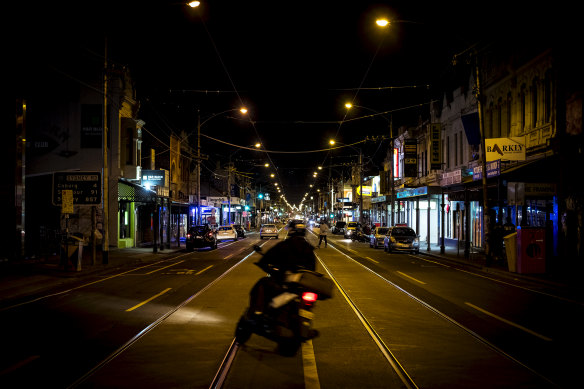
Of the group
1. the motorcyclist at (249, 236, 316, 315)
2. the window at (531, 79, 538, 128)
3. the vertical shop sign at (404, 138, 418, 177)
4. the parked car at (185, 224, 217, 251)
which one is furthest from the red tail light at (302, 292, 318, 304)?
the vertical shop sign at (404, 138, 418, 177)

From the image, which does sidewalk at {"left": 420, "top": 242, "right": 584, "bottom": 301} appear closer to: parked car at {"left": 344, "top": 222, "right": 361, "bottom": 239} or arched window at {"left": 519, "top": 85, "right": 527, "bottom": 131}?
arched window at {"left": 519, "top": 85, "right": 527, "bottom": 131}

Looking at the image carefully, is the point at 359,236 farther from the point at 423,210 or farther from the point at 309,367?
the point at 309,367

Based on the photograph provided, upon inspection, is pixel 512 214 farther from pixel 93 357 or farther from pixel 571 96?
pixel 93 357

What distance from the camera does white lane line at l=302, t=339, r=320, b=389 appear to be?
5823 millimetres

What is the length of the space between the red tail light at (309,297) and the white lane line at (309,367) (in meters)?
0.75

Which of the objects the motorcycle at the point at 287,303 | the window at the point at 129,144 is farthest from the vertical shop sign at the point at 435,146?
the motorcycle at the point at 287,303

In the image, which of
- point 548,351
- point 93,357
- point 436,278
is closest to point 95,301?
point 93,357

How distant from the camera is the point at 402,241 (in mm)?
31531

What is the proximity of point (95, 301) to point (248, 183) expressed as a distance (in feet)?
307

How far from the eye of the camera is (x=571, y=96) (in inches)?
826

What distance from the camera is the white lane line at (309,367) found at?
5.82 m

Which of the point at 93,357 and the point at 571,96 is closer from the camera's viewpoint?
the point at 93,357

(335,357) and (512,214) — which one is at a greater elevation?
(512,214)

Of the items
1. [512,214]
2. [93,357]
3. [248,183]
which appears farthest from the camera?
[248,183]
